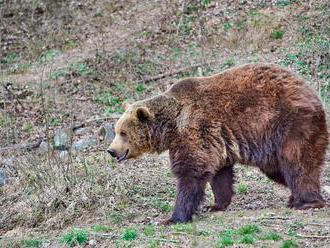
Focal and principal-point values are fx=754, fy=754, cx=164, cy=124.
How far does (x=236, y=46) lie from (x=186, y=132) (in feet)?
35.0

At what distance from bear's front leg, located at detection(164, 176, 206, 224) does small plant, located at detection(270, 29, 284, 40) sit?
1074 centimetres

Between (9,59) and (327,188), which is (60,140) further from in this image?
(9,59)

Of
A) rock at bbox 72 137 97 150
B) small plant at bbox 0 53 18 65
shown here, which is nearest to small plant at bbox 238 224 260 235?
rock at bbox 72 137 97 150

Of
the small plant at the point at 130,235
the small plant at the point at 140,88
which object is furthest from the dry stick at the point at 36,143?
the small plant at the point at 130,235

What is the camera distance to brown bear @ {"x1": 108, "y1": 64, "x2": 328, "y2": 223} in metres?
8.73

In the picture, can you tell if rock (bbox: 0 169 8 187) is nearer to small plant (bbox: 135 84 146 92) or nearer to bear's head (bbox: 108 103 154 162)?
bear's head (bbox: 108 103 154 162)

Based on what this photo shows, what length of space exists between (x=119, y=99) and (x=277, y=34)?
4488 mm

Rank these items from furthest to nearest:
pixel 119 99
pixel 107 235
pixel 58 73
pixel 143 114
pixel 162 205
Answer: pixel 58 73 < pixel 119 99 < pixel 162 205 < pixel 143 114 < pixel 107 235

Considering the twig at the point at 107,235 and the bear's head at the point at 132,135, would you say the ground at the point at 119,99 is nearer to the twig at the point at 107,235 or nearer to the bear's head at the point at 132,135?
the twig at the point at 107,235

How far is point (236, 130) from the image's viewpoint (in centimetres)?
897

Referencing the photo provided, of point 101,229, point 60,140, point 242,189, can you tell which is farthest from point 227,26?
point 101,229

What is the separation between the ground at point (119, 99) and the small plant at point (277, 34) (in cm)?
6

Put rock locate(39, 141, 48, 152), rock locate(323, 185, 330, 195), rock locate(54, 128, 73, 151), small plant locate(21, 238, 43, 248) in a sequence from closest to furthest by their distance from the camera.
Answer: small plant locate(21, 238, 43, 248) < rock locate(323, 185, 330, 195) < rock locate(54, 128, 73, 151) < rock locate(39, 141, 48, 152)

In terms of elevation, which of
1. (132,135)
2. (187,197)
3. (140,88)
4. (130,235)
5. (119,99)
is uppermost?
(132,135)
